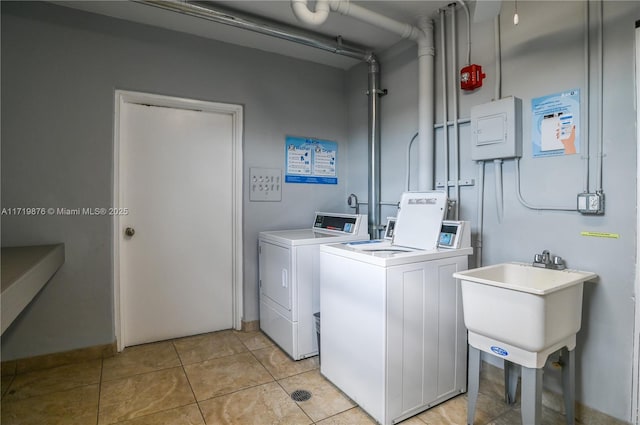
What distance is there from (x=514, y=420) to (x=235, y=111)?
116 inches

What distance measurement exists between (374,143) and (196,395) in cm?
233

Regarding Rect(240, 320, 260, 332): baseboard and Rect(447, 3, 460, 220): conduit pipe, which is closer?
Rect(447, 3, 460, 220): conduit pipe

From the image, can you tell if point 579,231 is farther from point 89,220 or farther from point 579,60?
point 89,220

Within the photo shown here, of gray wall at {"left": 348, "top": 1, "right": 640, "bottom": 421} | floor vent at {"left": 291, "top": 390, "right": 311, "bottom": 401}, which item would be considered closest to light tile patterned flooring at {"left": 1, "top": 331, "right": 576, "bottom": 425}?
floor vent at {"left": 291, "top": 390, "right": 311, "bottom": 401}

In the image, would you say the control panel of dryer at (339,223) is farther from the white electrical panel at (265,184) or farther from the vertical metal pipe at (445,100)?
the vertical metal pipe at (445,100)

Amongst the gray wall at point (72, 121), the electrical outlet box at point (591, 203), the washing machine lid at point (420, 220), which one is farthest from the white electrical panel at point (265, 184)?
the electrical outlet box at point (591, 203)

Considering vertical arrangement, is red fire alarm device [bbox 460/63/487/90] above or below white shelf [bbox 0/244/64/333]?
above

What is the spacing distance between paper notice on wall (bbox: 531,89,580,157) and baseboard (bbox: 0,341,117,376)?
319 centimetres

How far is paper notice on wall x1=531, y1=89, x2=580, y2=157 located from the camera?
175 cm

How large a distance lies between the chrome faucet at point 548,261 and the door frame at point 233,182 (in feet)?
7.28

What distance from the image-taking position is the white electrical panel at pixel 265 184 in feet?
9.96

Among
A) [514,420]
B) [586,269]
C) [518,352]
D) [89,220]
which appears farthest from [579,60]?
[89,220]

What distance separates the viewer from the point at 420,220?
222cm

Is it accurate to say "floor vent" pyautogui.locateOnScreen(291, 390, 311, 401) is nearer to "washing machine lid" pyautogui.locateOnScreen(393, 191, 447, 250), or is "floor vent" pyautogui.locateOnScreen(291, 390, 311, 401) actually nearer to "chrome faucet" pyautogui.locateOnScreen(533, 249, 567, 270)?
"washing machine lid" pyautogui.locateOnScreen(393, 191, 447, 250)
